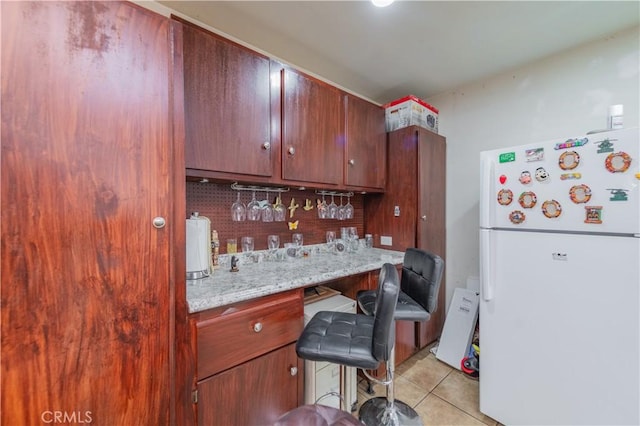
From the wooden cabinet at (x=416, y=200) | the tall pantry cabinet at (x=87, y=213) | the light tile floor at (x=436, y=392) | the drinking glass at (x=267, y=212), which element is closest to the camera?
the tall pantry cabinet at (x=87, y=213)

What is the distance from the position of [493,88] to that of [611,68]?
2.27 ft

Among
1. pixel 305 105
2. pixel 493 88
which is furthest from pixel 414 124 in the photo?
pixel 305 105

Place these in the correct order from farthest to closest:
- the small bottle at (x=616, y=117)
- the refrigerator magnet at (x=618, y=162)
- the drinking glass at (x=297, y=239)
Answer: the drinking glass at (x=297, y=239) → the small bottle at (x=616, y=117) → the refrigerator magnet at (x=618, y=162)

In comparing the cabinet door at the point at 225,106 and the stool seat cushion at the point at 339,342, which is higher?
the cabinet door at the point at 225,106

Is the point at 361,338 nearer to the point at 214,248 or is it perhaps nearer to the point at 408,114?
the point at 214,248

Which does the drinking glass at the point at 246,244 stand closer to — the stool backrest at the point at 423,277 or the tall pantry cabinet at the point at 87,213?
the tall pantry cabinet at the point at 87,213

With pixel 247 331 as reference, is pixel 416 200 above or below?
above

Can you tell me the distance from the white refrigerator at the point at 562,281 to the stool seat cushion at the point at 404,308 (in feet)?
1.58

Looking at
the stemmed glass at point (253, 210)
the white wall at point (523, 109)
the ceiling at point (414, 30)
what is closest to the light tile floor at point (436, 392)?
the white wall at point (523, 109)

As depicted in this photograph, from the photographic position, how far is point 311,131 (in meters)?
1.72

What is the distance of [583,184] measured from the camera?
1.22 meters

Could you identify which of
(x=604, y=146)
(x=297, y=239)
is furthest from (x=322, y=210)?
(x=604, y=146)

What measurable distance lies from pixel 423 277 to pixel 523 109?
1783mm

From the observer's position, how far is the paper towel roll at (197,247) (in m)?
1.29
